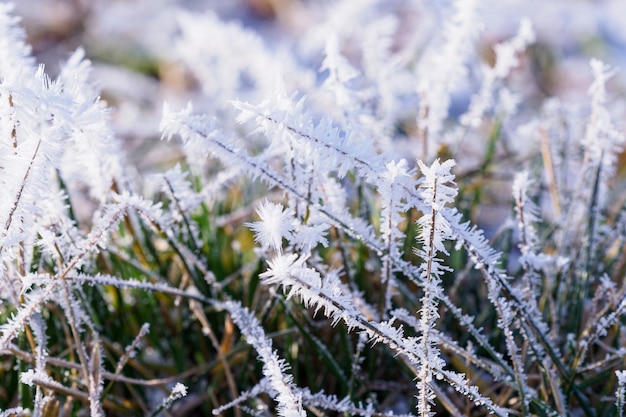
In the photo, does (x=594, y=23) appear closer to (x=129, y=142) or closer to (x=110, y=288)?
(x=129, y=142)

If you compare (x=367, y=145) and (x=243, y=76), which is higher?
(x=243, y=76)

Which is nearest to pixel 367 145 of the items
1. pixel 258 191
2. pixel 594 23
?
pixel 258 191

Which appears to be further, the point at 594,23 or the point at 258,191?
the point at 594,23

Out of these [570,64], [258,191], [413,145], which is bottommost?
[258,191]

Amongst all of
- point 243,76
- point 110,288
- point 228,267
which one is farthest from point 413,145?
point 243,76

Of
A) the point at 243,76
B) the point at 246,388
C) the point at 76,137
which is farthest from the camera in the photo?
the point at 243,76

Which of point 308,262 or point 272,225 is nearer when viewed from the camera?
point 272,225

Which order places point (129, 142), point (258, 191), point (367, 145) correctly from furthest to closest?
point (129, 142) → point (258, 191) → point (367, 145)
